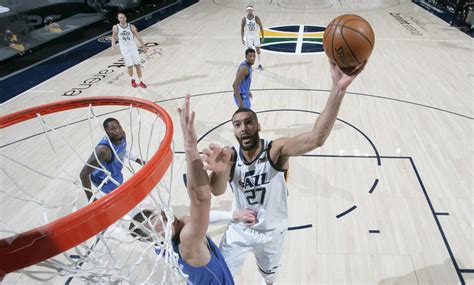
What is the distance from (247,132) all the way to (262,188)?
392 millimetres

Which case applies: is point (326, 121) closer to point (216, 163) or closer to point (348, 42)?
point (216, 163)

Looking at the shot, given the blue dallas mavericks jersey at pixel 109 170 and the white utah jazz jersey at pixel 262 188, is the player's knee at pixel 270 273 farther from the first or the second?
the blue dallas mavericks jersey at pixel 109 170

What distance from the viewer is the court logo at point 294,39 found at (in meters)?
9.23

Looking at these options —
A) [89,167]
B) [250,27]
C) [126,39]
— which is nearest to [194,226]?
[89,167]

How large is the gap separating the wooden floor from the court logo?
0.58 meters

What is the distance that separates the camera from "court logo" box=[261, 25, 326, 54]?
9227 mm

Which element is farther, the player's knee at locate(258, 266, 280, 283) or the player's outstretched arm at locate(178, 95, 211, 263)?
the player's knee at locate(258, 266, 280, 283)

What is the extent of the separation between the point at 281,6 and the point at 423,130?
1092 cm

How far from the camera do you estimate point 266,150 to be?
2.33 meters

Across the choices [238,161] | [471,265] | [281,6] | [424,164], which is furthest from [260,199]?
[281,6]

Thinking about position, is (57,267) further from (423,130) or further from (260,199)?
(423,130)

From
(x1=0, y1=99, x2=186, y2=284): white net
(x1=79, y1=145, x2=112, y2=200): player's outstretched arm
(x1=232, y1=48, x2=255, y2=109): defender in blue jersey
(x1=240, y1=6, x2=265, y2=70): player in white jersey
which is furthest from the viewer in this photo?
(x1=240, y1=6, x2=265, y2=70): player in white jersey

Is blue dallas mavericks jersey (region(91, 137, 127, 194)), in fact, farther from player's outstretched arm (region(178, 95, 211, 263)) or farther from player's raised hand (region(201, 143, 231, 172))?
player's outstretched arm (region(178, 95, 211, 263))

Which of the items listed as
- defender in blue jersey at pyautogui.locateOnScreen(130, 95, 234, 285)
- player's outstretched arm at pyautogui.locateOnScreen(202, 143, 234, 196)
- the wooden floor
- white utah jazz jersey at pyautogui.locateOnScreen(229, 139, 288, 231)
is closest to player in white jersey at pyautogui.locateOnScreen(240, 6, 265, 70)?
the wooden floor
